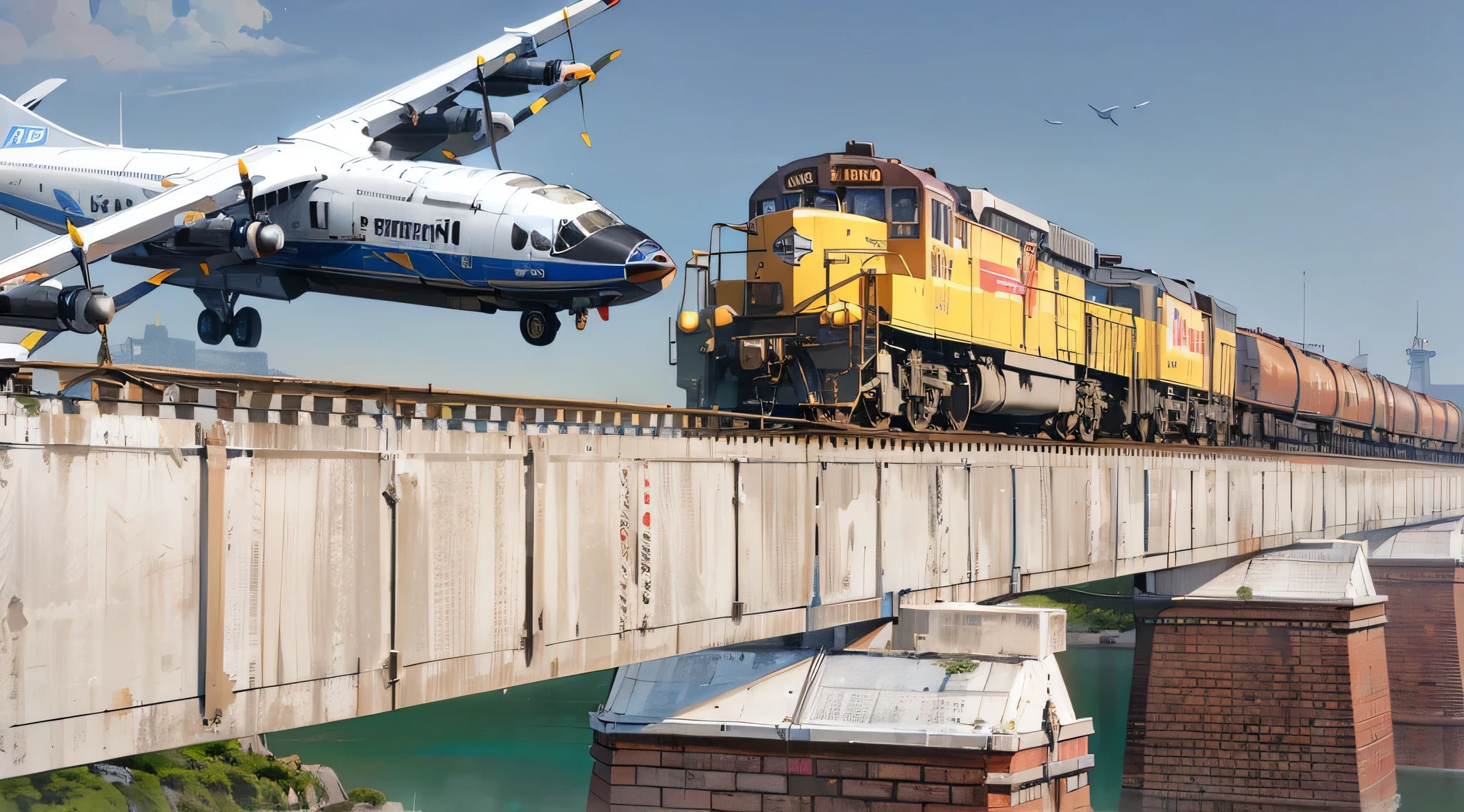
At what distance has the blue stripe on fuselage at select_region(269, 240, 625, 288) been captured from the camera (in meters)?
20.5

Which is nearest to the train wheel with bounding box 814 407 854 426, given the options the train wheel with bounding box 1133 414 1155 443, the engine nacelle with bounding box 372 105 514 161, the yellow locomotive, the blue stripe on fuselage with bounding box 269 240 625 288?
the yellow locomotive

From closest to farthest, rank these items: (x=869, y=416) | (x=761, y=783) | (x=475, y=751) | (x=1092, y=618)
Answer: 1. (x=761, y=783)
2. (x=869, y=416)
3. (x=475, y=751)
4. (x=1092, y=618)

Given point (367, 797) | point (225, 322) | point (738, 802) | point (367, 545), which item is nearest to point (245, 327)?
point (225, 322)

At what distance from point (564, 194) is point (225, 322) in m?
8.77

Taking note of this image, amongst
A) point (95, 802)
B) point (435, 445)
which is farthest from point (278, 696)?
point (95, 802)

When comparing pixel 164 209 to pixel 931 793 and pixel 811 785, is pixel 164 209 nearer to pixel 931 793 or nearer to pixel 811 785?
pixel 811 785

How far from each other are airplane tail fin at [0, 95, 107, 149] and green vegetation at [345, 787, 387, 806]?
72.5ft

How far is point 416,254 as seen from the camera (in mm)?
21859

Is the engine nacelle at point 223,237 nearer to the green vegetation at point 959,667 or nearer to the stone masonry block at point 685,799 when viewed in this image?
the stone masonry block at point 685,799

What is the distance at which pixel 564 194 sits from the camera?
2119cm

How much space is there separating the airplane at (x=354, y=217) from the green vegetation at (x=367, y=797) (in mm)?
19816

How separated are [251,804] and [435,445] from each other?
32609 mm

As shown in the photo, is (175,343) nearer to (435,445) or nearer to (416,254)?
(416,254)

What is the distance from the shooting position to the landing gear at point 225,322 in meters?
25.3
